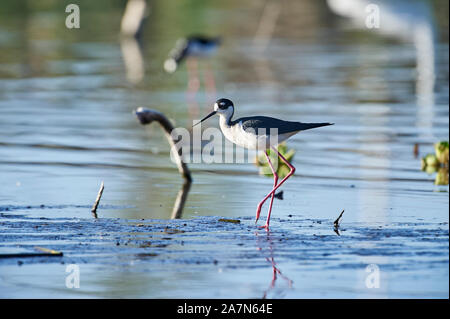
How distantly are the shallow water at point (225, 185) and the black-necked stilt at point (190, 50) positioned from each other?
588mm

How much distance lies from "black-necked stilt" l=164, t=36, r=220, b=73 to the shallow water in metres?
0.59

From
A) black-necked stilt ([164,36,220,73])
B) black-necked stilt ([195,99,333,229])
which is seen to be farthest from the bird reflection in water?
black-necked stilt ([164,36,220,73])

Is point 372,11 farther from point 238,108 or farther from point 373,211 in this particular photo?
point 373,211

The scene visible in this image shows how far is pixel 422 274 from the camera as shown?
7.00 metres

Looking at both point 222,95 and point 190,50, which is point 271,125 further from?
point 190,50

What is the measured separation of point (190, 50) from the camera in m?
23.6

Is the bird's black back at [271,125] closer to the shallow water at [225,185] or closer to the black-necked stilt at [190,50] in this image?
the shallow water at [225,185]

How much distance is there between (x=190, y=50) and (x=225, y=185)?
13.1m

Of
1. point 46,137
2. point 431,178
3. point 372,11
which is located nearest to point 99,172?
point 46,137

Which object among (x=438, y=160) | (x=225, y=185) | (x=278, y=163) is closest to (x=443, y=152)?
(x=438, y=160)

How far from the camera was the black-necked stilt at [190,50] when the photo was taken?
23.5 meters

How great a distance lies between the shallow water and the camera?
707cm

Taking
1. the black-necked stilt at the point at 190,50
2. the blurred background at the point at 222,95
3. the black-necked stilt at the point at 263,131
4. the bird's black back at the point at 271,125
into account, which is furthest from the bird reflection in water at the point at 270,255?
the black-necked stilt at the point at 190,50

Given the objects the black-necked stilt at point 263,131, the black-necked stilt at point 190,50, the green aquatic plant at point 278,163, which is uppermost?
the black-necked stilt at point 190,50
